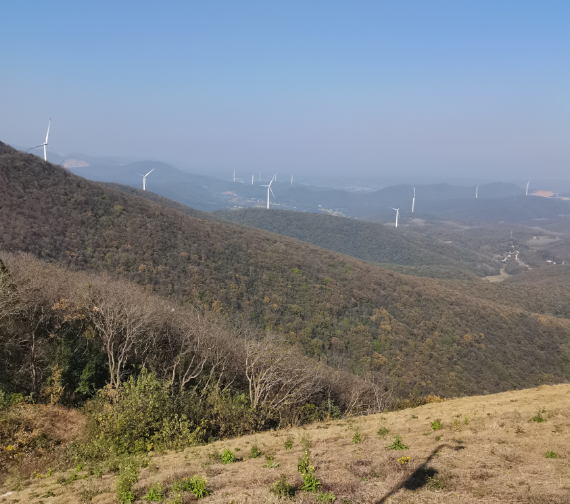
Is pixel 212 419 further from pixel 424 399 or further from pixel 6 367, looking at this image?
pixel 424 399

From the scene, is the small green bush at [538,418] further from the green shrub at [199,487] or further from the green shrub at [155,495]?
the green shrub at [155,495]

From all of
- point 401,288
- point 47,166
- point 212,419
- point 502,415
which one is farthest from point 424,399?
point 47,166

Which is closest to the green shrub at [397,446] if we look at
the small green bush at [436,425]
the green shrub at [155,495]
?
the small green bush at [436,425]

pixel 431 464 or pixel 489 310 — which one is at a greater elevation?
pixel 431 464

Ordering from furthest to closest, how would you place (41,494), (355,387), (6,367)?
(355,387)
(6,367)
(41,494)

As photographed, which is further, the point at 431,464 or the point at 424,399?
the point at 424,399

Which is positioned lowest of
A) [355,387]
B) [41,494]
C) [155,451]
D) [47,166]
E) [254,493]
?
[355,387]

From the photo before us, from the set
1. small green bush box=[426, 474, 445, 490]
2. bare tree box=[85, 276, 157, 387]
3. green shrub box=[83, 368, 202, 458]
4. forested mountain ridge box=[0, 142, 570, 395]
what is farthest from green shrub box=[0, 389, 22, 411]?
forested mountain ridge box=[0, 142, 570, 395]
